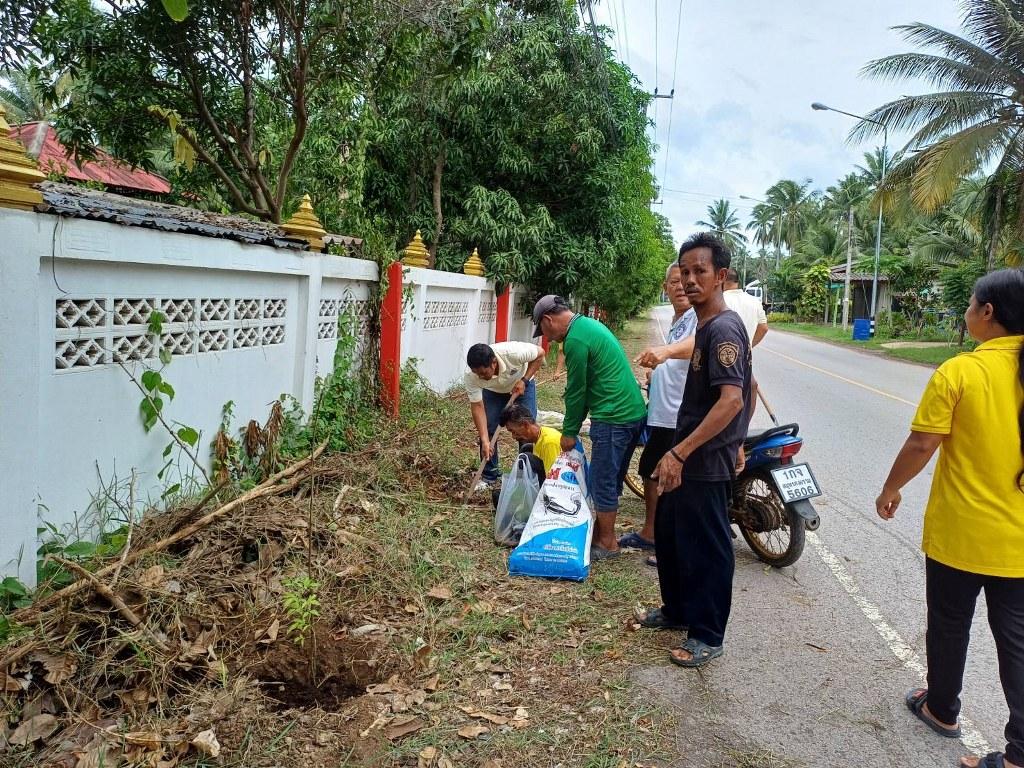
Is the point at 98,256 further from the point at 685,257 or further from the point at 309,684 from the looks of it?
the point at 685,257

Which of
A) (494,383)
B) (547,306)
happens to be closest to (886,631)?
(547,306)

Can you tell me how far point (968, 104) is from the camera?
1694 cm

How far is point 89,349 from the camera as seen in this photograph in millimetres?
3354

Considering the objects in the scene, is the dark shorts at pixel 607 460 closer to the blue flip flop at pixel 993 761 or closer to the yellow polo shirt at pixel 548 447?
the yellow polo shirt at pixel 548 447

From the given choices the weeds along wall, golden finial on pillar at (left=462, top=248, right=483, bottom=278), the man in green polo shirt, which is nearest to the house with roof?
A: golden finial on pillar at (left=462, top=248, right=483, bottom=278)

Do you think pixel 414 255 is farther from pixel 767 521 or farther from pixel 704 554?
pixel 704 554

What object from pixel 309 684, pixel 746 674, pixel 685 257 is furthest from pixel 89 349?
pixel 746 674

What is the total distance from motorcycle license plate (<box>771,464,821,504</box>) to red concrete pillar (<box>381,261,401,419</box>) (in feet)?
13.2

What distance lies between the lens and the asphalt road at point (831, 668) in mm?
2738

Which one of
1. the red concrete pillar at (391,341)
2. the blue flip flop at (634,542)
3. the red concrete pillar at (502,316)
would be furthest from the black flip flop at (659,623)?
the red concrete pillar at (502,316)

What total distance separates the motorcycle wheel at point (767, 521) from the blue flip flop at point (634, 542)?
601 millimetres

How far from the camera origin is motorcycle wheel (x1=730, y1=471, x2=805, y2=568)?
4.42 meters

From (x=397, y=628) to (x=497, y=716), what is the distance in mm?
793

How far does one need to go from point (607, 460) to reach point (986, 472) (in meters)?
2.17
